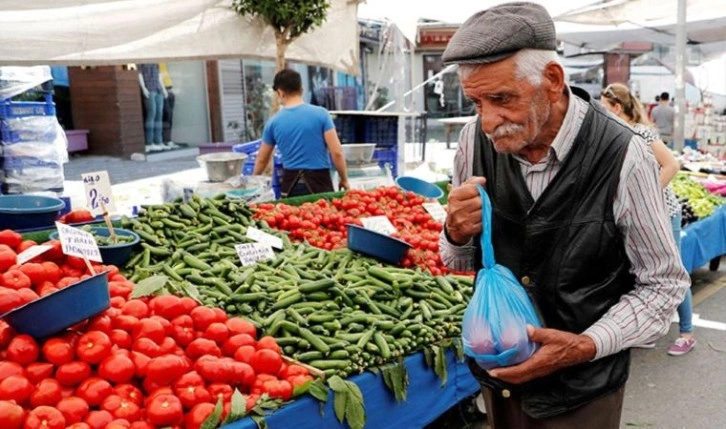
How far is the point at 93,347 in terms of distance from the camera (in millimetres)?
2535

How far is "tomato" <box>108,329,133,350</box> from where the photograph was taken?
2664 mm

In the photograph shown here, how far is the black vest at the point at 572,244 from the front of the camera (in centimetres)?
175

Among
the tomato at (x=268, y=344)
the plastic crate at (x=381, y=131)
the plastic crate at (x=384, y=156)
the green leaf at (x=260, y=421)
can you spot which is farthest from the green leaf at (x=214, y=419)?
the plastic crate at (x=381, y=131)

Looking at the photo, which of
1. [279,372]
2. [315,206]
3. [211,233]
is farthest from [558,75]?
[315,206]

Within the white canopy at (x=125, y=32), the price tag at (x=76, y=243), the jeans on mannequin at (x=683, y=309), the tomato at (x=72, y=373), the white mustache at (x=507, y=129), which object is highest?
the white canopy at (x=125, y=32)

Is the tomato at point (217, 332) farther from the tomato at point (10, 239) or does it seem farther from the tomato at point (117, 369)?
the tomato at point (10, 239)

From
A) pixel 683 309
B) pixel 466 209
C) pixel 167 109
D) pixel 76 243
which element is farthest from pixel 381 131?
pixel 167 109

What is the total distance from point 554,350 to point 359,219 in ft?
11.7

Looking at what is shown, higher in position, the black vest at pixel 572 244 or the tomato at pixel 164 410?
the black vest at pixel 572 244

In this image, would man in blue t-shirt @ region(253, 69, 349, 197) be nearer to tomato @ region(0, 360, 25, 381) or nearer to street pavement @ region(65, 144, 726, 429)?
street pavement @ region(65, 144, 726, 429)

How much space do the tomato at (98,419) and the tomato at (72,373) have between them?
6.4 inches

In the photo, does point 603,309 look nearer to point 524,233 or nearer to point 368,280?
point 524,233

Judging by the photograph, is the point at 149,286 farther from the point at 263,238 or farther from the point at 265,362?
the point at 263,238

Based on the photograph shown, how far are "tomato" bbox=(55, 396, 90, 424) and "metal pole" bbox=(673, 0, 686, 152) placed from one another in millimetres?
9707
